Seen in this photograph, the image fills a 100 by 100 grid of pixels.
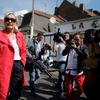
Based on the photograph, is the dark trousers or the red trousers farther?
the red trousers

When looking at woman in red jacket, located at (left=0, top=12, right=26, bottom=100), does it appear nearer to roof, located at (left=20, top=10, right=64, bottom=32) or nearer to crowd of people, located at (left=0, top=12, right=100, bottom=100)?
crowd of people, located at (left=0, top=12, right=100, bottom=100)

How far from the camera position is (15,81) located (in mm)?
6172

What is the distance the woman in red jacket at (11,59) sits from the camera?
586cm

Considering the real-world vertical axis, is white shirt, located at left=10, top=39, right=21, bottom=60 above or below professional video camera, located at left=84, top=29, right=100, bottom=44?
below

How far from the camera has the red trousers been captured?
7375 mm

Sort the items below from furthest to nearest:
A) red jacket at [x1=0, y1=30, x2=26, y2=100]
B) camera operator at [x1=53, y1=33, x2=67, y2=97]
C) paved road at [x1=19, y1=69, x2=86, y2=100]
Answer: paved road at [x1=19, y1=69, x2=86, y2=100] → camera operator at [x1=53, y1=33, x2=67, y2=97] → red jacket at [x1=0, y1=30, x2=26, y2=100]

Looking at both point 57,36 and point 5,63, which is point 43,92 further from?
point 5,63

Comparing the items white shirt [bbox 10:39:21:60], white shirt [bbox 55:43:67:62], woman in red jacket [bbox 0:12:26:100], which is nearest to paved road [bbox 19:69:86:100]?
white shirt [bbox 55:43:67:62]

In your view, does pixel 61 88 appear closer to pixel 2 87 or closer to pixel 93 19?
pixel 2 87

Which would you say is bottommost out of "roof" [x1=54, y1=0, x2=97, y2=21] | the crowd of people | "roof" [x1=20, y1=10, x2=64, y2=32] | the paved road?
the paved road

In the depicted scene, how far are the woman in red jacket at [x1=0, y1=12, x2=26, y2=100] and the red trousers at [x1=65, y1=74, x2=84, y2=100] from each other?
140 cm

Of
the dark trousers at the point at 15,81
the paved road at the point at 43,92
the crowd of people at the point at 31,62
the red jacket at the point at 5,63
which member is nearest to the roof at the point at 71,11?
the paved road at the point at 43,92

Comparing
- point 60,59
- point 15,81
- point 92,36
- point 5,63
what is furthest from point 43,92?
Result: point 92,36

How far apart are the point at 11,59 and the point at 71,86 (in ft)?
6.26
